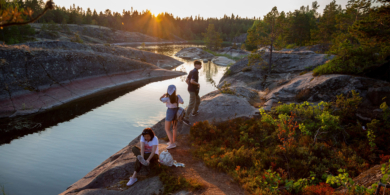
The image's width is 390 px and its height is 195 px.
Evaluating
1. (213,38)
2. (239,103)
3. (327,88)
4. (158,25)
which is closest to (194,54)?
(213,38)

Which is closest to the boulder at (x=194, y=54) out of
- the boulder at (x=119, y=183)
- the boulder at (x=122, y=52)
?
the boulder at (x=122, y=52)

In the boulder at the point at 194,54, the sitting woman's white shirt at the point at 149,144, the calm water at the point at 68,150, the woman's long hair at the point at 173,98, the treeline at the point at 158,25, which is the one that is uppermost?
the treeline at the point at 158,25

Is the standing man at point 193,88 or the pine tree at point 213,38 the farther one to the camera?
the pine tree at point 213,38

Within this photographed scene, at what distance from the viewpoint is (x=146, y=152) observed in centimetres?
679

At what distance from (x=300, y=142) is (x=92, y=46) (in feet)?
133

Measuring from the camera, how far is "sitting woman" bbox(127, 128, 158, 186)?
6.41 metres

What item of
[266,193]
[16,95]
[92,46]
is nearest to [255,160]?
[266,193]

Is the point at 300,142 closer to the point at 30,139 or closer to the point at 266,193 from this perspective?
the point at 266,193

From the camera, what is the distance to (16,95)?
18594 mm

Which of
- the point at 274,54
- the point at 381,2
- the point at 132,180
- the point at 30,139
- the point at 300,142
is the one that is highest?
the point at 381,2

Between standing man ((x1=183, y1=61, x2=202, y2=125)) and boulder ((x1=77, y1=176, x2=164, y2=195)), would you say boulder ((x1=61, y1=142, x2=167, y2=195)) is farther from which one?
standing man ((x1=183, y1=61, x2=202, y2=125))

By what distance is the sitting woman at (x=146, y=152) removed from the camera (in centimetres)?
641

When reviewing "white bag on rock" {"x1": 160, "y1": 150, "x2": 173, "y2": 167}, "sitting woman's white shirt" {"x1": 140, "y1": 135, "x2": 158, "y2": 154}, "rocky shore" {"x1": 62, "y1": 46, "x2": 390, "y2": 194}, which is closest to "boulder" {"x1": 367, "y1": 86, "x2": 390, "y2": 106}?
"rocky shore" {"x1": 62, "y1": 46, "x2": 390, "y2": 194}

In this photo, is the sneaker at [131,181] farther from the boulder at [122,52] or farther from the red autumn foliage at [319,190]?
the boulder at [122,52]
